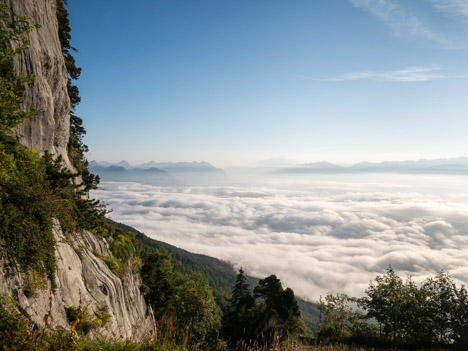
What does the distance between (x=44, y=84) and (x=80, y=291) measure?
1644cm

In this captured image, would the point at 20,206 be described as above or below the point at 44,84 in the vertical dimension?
below

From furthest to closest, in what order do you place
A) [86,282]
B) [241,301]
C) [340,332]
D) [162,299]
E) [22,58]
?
[241,301], [162,299], [340,332], [22,58], [86,282]

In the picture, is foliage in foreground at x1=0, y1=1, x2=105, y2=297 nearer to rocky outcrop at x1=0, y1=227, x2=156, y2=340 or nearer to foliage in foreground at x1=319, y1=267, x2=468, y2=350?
rocky outcrop at x1=0, y1=227, x2=156, y2=340

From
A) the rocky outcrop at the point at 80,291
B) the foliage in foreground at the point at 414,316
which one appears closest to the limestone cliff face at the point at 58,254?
the rocky outcrop at the point at 80,291

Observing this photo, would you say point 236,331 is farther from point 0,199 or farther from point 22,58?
point 22,58

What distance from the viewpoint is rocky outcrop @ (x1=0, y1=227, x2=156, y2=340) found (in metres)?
7.43

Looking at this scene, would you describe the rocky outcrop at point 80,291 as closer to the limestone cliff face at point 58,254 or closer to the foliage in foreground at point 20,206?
the limestone cliff face at point 58,254

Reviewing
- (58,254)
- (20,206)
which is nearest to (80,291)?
(58,254)

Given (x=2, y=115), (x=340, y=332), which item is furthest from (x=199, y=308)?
(x=2, y=115)

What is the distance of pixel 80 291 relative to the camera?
11750 mm

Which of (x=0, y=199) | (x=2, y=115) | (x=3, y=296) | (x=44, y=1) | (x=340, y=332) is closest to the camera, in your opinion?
(x=3, y=296)

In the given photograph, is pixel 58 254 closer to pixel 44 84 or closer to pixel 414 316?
pixel 44 84

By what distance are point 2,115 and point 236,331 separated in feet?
129

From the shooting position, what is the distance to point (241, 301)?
136ft
